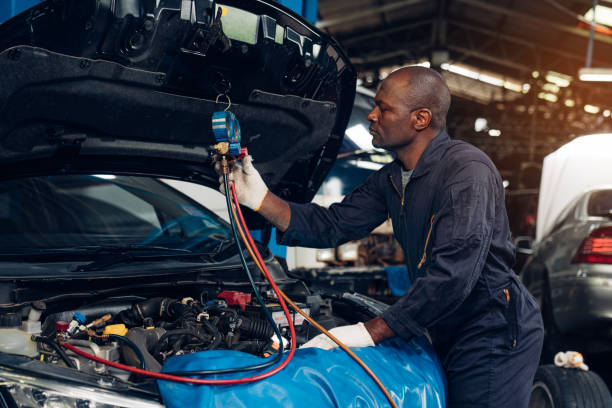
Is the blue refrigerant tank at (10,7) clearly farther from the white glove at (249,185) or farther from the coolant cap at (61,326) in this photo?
the coolant cap at (61,326)

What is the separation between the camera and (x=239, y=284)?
212 cm

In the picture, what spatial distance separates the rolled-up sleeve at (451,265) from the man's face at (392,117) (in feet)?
1.13

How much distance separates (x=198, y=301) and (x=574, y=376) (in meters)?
1.72

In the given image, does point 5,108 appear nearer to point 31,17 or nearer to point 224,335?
point 31,17

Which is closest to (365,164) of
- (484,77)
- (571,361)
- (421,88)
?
(571,361)

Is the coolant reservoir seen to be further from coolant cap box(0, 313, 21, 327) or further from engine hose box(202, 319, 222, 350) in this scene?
engine hose box(202, 319, 222, 350)

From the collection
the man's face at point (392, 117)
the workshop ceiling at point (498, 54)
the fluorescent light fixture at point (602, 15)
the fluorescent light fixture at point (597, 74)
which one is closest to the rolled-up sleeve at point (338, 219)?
the man's face at point (392, 117)

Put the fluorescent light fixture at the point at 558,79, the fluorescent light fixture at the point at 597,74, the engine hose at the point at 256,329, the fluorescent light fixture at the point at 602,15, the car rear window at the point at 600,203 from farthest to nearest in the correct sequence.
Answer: the fluorescent light fixture at the point at 558,79 < the fluorescent light fixture at the point at 602,15 < the fluorescent light fixture at the point at 597,74 < the car rear window at the point at 600,203 < the engine hose at the point at 256,329

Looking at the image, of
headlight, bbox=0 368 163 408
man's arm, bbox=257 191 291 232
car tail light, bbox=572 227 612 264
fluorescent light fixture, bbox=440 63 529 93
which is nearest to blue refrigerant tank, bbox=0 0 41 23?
man's arm, bbox=257 191 291 232

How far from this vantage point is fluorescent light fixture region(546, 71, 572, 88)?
13555mm

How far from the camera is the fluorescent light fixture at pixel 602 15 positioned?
349 inches

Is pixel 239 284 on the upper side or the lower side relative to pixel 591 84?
lower

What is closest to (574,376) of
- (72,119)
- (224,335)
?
(224,335)

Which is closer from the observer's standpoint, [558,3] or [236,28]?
[236,28]
